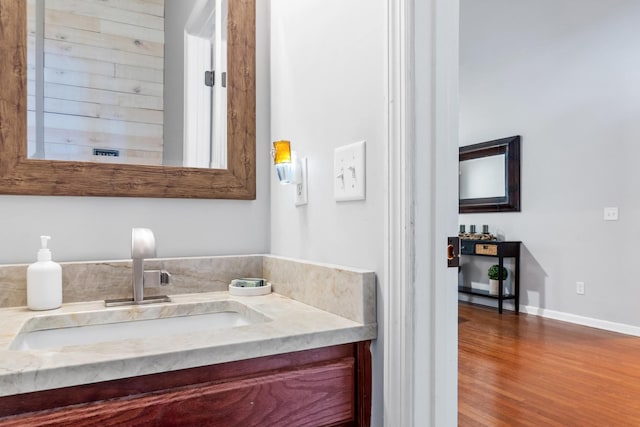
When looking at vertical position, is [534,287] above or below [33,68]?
below

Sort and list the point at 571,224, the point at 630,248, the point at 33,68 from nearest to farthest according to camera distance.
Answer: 1. the point at 33,68
2. the point at 630,248
3. the point at 571,224

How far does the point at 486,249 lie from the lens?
4477mm

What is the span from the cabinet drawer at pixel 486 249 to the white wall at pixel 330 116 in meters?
3.55

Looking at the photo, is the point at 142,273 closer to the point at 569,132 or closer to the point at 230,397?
the point at 230,397

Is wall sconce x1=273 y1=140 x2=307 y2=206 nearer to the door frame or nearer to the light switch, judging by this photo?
the door frame

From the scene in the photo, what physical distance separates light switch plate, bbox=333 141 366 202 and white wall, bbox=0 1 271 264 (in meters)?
0.43

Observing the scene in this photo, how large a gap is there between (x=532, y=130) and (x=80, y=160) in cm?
427

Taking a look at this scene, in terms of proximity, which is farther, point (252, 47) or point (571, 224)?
point (571, 224)

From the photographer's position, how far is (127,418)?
0.71 metres

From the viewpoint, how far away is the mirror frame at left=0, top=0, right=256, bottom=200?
3.68 feet

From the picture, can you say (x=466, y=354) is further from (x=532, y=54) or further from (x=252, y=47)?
(x=532, y=54)

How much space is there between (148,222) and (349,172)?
0.63m

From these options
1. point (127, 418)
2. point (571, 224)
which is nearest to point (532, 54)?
point (571, 224)

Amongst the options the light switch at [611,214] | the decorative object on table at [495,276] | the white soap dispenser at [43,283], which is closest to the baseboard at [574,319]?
the decorative object on table at [495,276]
